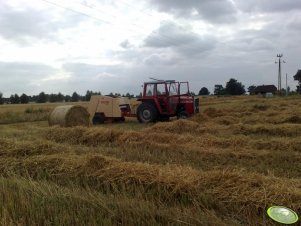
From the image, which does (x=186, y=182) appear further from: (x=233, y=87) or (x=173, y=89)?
(x=233, y=87)

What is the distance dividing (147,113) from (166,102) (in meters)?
1.11

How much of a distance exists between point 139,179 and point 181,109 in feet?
46.5

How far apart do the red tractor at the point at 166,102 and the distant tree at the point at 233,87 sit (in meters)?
72.3

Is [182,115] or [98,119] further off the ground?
[182,115]

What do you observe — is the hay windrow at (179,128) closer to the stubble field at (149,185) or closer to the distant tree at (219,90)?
the stubble field at (149,185)

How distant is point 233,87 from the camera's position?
9069 centimetres

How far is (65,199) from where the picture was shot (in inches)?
205

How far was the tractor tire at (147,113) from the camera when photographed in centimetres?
1998

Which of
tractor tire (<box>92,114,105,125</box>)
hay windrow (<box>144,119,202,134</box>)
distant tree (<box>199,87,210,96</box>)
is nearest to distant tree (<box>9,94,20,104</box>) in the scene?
distant tree (<box>199,87,210,96</box>)

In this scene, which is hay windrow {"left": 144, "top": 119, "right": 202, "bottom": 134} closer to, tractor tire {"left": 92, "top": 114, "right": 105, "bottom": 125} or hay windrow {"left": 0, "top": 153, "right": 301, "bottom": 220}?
hay windrow {"left": 0, "top": 153, "right": 301, "bottom": 220}

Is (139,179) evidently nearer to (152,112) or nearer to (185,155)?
(185,155)

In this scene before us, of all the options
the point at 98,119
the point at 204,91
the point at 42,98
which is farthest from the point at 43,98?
the point at 98,119

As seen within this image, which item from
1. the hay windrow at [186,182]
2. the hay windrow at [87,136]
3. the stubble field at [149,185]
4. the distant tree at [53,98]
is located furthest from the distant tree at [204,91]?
the hay windrow at [186,182]

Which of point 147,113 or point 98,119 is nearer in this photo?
point 147,113
